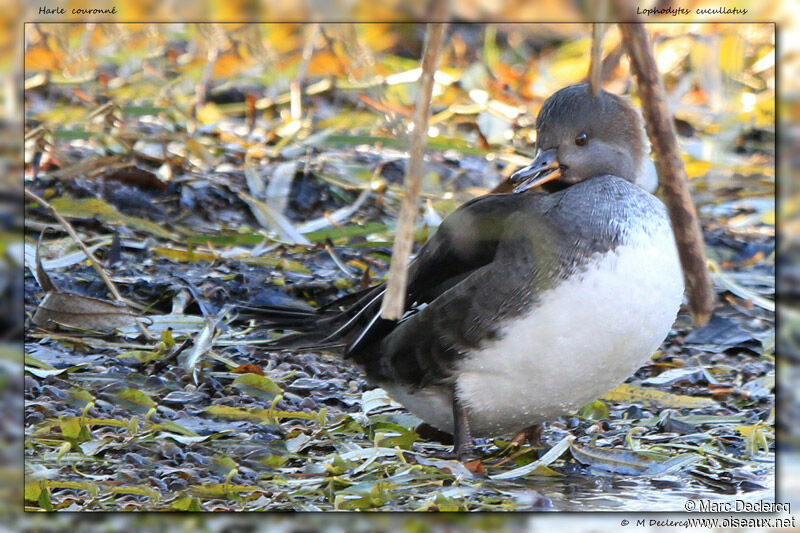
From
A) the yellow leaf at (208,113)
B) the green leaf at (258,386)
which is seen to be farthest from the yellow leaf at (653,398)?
the yellow leaf at (208,113)

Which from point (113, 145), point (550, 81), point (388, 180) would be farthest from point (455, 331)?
point (550, 81)

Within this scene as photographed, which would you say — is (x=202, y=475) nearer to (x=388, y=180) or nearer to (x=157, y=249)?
(x=157, y=249)

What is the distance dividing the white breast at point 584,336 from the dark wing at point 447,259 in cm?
17

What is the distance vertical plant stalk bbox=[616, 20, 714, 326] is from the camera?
1.07 metres

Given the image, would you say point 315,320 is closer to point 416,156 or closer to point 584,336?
point 584,336

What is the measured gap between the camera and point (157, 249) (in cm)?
264

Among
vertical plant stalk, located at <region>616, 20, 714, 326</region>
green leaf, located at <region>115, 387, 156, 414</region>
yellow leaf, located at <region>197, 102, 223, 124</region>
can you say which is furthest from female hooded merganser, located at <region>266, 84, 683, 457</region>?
yellow leaf, located at <region>197, 102, 223, 124</region>

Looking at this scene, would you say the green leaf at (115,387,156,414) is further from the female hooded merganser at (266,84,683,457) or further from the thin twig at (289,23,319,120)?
the thin twig at (289,23,319,120)

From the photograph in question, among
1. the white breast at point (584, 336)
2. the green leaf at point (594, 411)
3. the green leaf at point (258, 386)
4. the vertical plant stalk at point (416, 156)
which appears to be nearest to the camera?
the vertical plant stalk at point (416, 156)

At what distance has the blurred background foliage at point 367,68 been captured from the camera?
185 cm

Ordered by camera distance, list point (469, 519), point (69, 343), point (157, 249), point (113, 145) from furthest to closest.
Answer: point (113, 145) → point (157, 249) → point (69, 343) → point (469, 519)

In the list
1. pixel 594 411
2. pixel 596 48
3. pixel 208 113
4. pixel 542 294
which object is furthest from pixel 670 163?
pixel 208 113

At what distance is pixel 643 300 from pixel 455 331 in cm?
36

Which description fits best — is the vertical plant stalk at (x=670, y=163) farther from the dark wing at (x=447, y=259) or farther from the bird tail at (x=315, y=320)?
the bird tail at (x=315, y=320)
